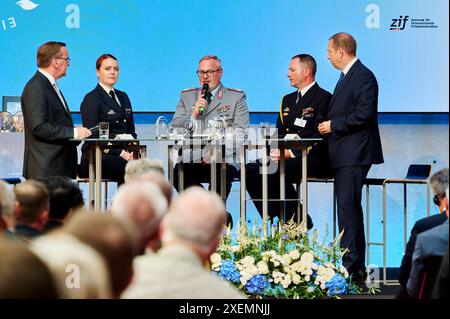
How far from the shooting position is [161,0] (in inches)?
369

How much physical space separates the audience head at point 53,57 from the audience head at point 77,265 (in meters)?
4.54

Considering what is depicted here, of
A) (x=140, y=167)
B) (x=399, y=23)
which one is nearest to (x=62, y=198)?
(x=140, y=167)

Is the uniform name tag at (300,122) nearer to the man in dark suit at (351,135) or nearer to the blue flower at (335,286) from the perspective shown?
the man in dark suit at (351,135)

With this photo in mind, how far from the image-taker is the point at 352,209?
22.3 ft

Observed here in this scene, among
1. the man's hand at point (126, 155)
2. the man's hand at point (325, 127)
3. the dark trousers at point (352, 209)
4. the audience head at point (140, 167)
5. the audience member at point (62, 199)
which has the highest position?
the man's hand at point (325, 127)

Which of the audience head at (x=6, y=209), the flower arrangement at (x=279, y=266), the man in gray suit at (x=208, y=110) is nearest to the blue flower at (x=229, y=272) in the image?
the flower arrangement at (x=279, y=266)

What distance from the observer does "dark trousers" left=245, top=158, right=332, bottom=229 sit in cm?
720

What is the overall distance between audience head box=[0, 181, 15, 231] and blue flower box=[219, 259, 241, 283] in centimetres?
258

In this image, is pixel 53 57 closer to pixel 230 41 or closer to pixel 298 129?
pixel 298 129

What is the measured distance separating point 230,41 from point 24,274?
7.36 metres

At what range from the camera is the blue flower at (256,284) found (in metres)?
5.81
